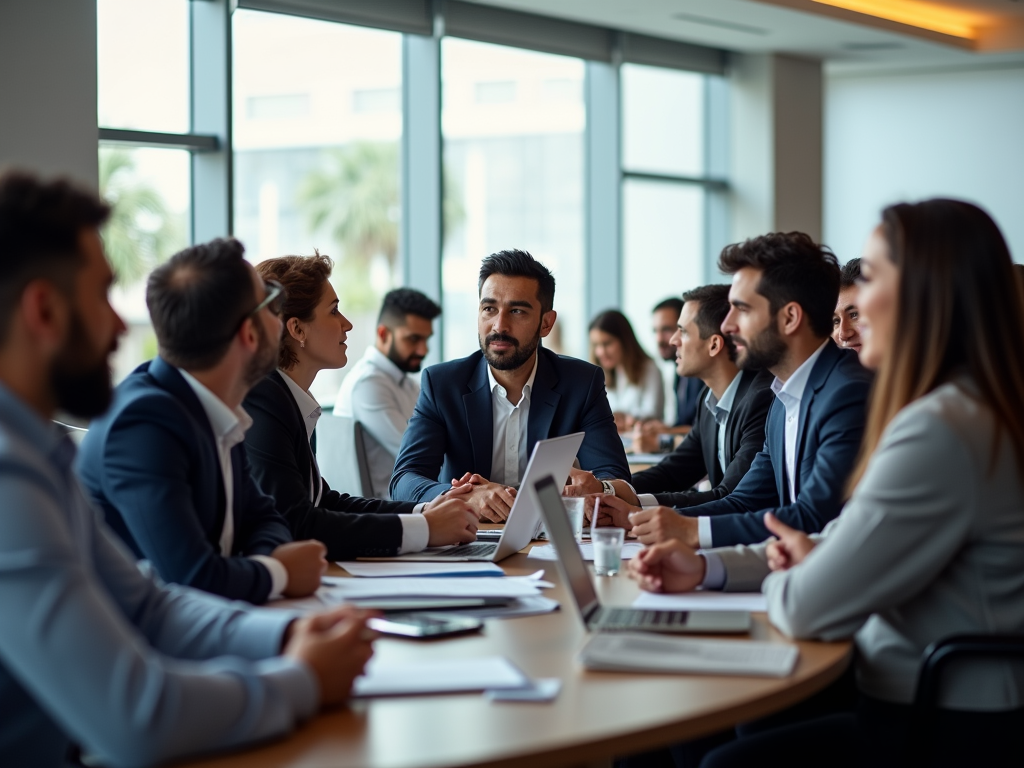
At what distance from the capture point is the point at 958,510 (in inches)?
62.1

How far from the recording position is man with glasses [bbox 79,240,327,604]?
175 cm

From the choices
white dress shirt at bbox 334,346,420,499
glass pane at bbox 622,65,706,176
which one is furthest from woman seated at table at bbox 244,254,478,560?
glass pane at bbox 622,65,706,176

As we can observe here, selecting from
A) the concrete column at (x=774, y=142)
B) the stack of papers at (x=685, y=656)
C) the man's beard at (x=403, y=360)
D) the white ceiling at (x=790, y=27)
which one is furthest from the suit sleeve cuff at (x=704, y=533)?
the concrete column at (x=774, y=142)

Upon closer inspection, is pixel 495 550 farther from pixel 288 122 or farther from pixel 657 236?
pixel 288 122

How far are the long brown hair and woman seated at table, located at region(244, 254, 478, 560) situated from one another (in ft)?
3.69

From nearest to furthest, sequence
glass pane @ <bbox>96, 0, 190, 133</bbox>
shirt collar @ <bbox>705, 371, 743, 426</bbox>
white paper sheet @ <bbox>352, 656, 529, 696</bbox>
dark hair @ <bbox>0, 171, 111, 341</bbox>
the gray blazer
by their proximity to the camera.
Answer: dark hair @ <bbox>0, 171, 111, 341</bbox> → white paper sheet @ <bbox>352, 656, 529, 696</bbox> → the gray blazer → shirt collar @ <bbox>705, 371, 743, 426</bbox> → glass pane @ <bbox>96, 0, 190, 133</bbox>

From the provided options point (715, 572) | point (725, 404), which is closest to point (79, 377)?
point (715, 572)

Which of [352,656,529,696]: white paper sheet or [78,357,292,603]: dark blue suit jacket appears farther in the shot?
[78,357,292,603]: dark blue suit jacket

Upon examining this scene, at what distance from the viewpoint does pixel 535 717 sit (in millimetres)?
1322

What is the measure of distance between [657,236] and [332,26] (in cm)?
347

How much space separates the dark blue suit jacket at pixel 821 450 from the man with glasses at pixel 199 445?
939 millimetres

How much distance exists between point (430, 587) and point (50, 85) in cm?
410

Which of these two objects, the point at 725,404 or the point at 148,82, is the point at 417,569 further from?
the point at 148,82

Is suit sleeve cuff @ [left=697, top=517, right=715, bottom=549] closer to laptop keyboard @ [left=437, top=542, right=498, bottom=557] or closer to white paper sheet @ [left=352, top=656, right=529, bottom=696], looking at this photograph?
laptop keyboard @ [left=437, top=542, right=498, bottom=557]
